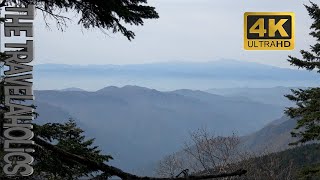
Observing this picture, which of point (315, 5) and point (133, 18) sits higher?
point (315, 5)

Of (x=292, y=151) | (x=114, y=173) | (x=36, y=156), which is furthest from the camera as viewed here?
(x=292, y=151)

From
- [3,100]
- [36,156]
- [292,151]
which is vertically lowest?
[292,151]

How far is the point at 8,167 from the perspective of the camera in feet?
13.9

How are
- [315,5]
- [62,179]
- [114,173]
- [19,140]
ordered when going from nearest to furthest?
[114,173], [19,140], [62,179], [315,5]

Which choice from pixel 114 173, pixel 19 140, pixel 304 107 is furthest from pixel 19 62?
pixel 304 107

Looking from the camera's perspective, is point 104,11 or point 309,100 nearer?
point 104,11

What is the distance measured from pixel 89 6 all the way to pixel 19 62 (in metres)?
0.94

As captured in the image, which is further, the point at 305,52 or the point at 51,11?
the point at 305,52

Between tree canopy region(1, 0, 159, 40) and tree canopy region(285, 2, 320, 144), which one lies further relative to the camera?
tree canopy region(285, 2, 320, 144)

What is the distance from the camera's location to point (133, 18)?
4734mm

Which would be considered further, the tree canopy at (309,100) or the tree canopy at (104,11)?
the tree canopy at (309,100)

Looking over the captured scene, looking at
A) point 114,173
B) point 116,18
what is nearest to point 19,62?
point 116,18

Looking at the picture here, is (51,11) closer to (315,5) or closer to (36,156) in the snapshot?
(36,156)

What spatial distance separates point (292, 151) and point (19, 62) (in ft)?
248
